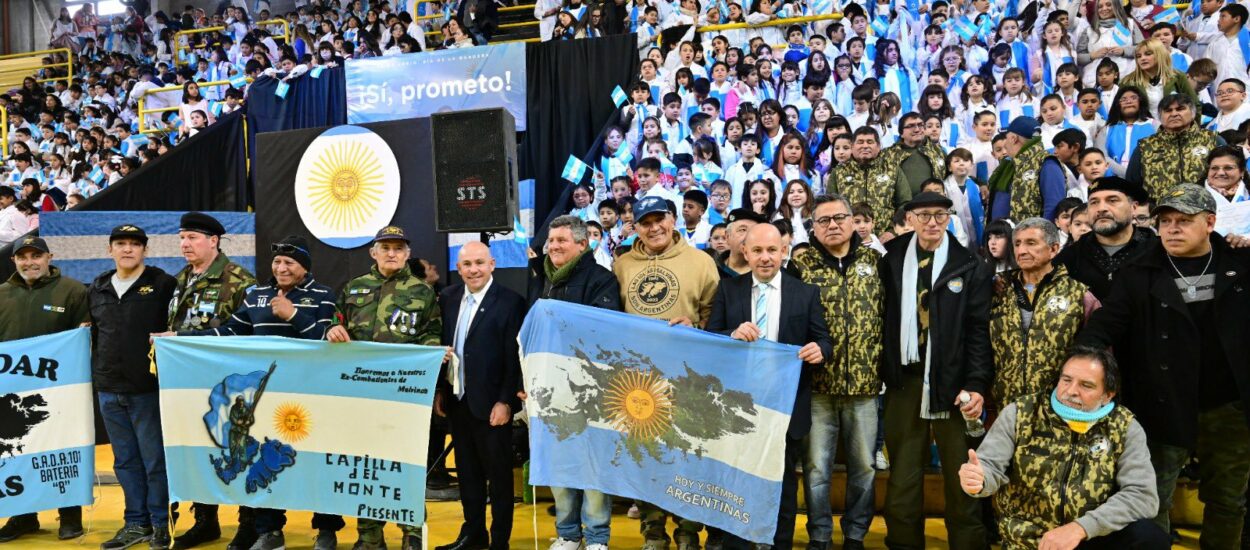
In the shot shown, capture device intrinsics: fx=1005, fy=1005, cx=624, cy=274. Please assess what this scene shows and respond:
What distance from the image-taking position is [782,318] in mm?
4887

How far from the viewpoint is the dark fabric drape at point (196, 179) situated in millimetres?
13375

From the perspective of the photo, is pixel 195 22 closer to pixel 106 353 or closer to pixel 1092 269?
pixel 106 353

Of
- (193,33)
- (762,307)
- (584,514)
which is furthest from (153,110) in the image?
(762,307)

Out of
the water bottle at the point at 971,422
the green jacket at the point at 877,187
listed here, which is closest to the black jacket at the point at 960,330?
the water bottle at the point at 971,422

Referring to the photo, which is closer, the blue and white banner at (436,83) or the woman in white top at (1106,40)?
the woman in white top at (1106,40)

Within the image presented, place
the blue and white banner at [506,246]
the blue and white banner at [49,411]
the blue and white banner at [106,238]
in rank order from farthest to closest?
the blue and white banner at [506,246], the blue and white banner at [106,238], the blue and white banner at [49,411]

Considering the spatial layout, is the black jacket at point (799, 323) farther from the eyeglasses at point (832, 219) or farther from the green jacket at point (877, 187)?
the green jacket at point (877, 187)

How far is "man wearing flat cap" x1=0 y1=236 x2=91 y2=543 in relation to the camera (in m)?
6.39

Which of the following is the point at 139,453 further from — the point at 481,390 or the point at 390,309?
the point at 481,390

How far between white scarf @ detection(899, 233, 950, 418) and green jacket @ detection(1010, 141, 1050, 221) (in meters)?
2.89

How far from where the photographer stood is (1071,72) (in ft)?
30.0

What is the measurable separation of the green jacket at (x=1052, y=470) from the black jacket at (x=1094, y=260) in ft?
3.25

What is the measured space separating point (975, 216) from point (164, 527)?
6.27 metres

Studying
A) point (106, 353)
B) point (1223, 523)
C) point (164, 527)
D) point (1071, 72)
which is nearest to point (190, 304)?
point (106, 353)
